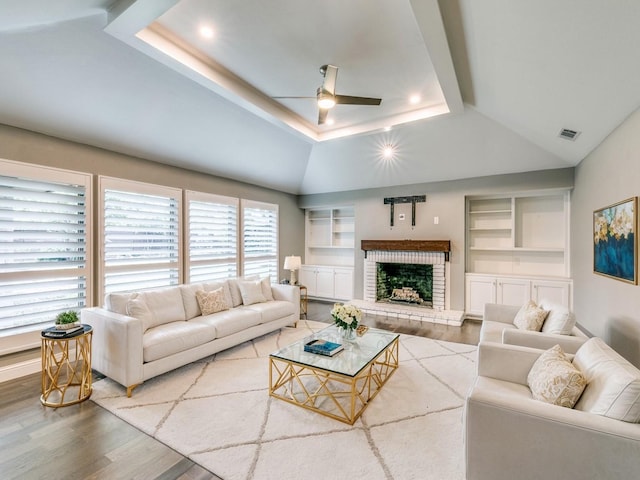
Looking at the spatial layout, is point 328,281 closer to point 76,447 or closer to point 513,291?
point 513,291

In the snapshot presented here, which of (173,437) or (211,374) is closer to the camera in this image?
(173,437)

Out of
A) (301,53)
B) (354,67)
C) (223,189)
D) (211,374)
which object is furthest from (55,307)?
(354,67)

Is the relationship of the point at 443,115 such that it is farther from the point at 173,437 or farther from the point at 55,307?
the point at 55,307

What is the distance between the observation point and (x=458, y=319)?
536cm

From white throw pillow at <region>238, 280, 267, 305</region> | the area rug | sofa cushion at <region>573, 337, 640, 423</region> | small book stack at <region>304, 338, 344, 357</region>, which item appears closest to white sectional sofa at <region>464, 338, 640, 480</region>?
sofa cushion at <region>573, 337, 640, 423</region>

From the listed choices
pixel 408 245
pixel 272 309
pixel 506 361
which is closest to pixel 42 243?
pixel 272 309

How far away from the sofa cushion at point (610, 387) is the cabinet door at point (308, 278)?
19.1 feet

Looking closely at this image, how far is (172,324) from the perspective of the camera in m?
3.65

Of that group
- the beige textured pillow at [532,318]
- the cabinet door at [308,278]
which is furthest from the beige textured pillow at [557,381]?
the cabinet door at [308,278]

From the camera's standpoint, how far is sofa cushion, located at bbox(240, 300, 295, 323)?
439 cm

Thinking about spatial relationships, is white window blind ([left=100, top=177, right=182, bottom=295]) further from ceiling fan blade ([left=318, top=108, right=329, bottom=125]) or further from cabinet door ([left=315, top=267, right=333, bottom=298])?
cabinet door ([left=315, top=267, right=333, bottom=298])

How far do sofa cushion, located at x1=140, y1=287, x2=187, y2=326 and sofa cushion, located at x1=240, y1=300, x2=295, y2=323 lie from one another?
90 centimetres

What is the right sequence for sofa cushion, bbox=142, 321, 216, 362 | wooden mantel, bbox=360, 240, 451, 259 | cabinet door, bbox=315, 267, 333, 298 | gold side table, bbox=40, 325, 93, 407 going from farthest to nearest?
1. cabinet door, bbox=315, 267, 333, 298
2. wooden mantel, bbox=360, 240, 451, 259
3. sofa cushion, bbox=142, 321, 216, 362
4. gold side table, bbox=40, 325, 93, 407

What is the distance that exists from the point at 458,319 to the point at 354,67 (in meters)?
4.36
